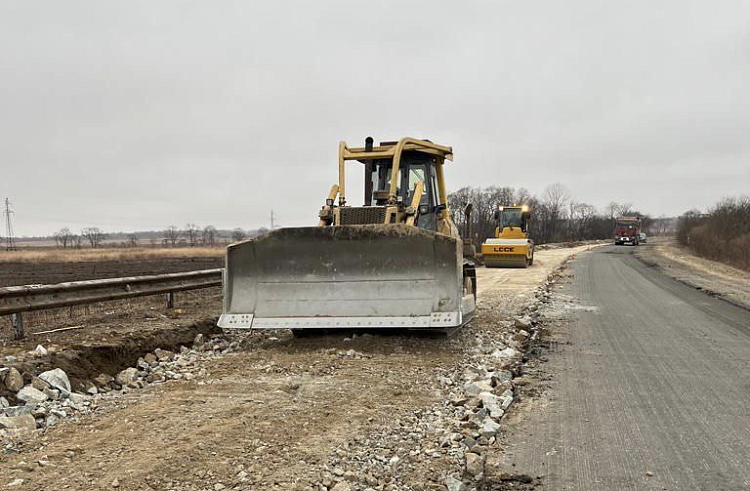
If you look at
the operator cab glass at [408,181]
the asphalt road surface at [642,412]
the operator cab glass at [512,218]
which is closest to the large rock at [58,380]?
the asphalt road surface at [642,412]

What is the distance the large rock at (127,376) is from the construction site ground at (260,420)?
0.29 meters

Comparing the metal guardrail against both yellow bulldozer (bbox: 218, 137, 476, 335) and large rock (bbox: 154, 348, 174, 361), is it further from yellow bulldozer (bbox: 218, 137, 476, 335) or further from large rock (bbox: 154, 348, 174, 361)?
yellow bulldozer (bbox: 218, 137, 476, 335)

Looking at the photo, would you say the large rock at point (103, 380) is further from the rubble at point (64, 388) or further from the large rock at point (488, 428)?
the large rock at point (488, 428)

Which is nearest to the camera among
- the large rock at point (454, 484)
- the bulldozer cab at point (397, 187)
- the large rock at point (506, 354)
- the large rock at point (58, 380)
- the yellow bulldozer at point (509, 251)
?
the large rock at point (454, 484)

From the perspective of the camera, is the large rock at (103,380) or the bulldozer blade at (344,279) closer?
the large rock at (103,380)

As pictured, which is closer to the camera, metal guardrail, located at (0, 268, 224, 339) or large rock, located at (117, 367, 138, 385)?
large rock, located at (117, 367, 138, 385)

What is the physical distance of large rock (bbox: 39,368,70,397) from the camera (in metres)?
4.89

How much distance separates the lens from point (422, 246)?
6500 millimetres

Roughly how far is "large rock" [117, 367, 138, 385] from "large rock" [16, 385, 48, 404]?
Answer: 2.95 feet

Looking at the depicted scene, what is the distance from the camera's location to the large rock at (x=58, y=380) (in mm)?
4895

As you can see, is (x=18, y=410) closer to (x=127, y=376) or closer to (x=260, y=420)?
(x=127, y=376)

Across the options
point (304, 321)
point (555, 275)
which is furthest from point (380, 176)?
point (555, 275)

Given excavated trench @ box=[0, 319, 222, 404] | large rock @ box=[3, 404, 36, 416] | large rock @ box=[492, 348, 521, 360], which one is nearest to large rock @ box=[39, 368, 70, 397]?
excavated trench @ box=[0, 319, 222, 404]

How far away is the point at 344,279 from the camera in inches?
261
